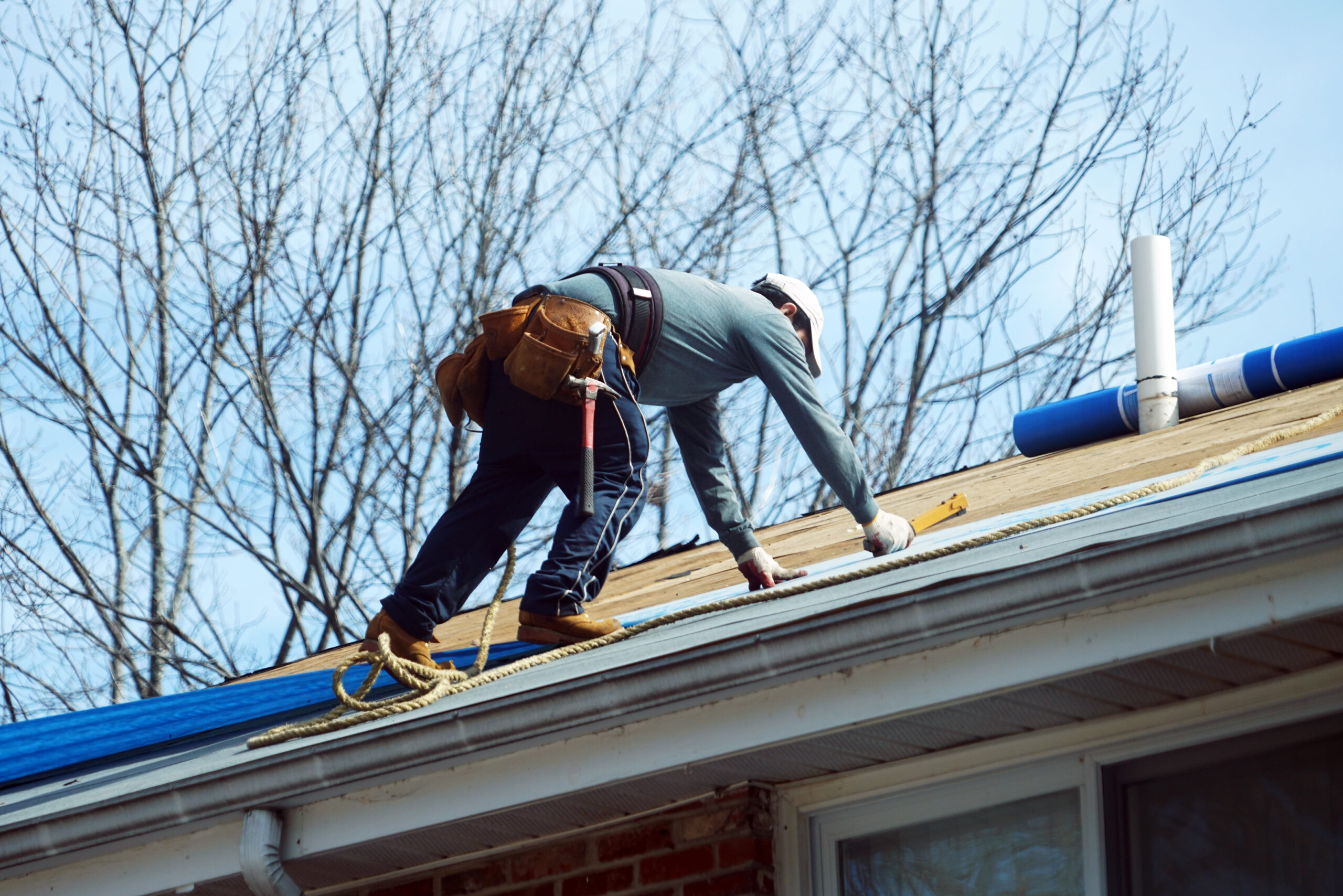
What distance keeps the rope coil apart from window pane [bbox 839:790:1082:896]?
830mm

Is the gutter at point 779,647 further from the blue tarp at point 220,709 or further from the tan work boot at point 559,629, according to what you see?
the blue tarp at point 220,709

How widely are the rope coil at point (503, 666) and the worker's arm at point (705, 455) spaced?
72 cm

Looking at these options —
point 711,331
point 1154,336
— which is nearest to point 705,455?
point 711,331

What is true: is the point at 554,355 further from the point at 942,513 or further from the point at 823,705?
the point at 942,513

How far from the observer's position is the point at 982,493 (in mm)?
6059

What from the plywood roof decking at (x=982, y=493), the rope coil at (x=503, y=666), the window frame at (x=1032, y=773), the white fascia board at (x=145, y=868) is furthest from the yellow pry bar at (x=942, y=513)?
the white fascia board at (x=145, y=868)

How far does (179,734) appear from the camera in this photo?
16.0ft

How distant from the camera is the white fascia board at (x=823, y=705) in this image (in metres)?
2.45

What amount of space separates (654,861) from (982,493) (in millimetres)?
3041

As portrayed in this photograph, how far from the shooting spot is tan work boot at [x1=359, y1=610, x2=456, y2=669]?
4367 millimetres

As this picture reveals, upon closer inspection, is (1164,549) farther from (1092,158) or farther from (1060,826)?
(1092,158)

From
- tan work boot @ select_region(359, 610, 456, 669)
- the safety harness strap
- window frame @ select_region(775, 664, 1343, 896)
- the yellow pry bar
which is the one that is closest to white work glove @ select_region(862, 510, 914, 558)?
the yellow pry bar

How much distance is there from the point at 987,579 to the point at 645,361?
228 cm

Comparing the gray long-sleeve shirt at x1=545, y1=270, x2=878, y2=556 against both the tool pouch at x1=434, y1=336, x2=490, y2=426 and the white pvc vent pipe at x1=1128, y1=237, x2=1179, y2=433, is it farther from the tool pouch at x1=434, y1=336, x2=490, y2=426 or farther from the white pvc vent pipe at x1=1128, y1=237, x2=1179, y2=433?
the white pvc vent pipe at x1=1128, y1=237, x2=1179, y2=433
